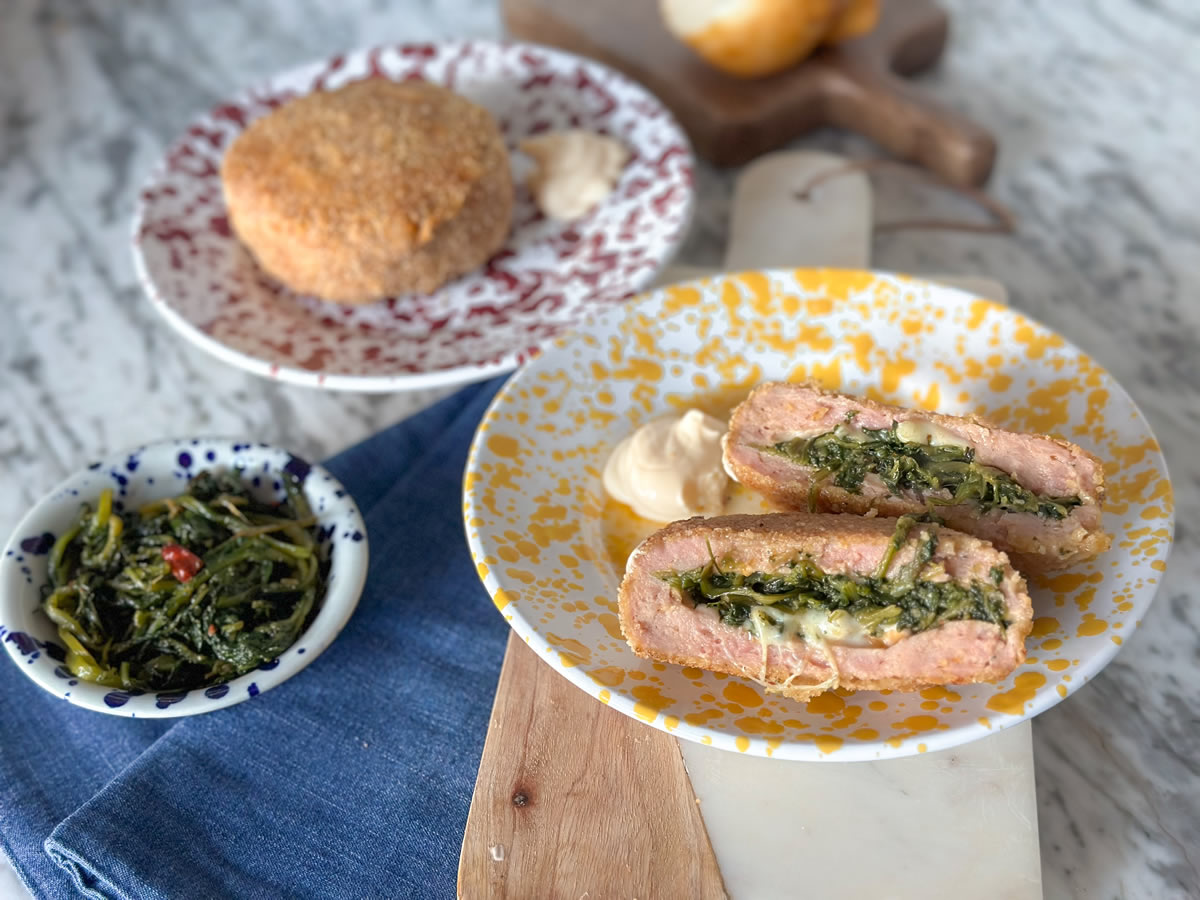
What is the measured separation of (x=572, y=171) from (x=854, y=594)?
2.24 meters

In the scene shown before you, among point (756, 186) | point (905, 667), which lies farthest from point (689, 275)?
point (905, 667)

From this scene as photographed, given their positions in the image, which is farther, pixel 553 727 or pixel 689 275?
pixel 689 275

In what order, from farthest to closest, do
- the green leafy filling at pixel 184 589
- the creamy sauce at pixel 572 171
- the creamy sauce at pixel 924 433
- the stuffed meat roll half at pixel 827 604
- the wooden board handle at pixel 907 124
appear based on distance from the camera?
the wooden board handle at pixel 907 124
the creamy sauce at pixel 572 171
the green leafy filling at pixel 184 589
the creamy sauce at pixel 924 433
the stuffed meat roll half at pixel 827 604

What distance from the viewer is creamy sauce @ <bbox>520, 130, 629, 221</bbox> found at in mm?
3836

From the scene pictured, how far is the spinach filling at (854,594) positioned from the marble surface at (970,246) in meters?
0.71

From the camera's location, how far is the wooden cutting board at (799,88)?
403 cm

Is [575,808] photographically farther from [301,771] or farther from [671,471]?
[671,471]

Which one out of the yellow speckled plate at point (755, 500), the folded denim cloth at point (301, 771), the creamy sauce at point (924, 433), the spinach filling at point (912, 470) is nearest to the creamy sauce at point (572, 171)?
the yellow speckled plate at point (755, 500)

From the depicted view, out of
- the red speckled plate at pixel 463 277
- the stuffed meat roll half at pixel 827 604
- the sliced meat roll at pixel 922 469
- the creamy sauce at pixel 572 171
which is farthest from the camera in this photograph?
the creamy sauce at pixel 572 171

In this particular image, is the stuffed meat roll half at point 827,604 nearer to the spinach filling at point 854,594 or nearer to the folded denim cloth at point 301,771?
the spinach filling at point 854,594

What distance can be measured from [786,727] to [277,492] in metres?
1.54

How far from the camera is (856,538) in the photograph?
2.18 meters

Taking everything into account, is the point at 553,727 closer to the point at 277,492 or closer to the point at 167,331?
the point at 277,492

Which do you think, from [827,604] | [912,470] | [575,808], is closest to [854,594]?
[827,604]
